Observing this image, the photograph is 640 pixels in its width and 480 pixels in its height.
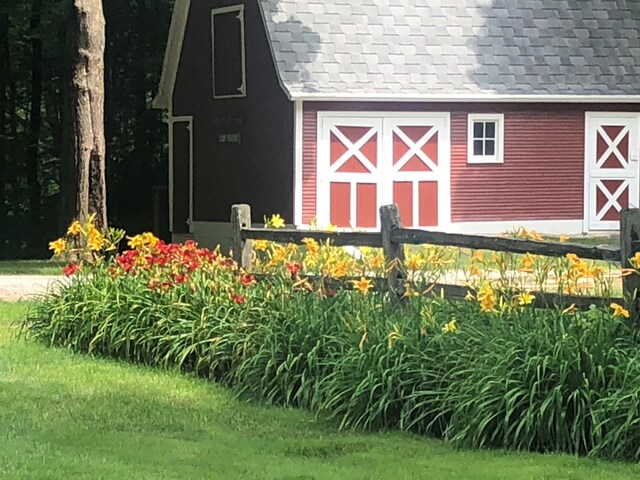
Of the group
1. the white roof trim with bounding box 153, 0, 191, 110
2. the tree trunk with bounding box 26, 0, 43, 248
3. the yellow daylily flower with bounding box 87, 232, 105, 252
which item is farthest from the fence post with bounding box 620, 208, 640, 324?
the tree trunk with bounding box 26, 0, 43, 248

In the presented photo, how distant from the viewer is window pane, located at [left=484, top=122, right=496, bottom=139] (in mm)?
23344

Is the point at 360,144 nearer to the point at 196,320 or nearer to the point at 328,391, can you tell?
the point at 196,320

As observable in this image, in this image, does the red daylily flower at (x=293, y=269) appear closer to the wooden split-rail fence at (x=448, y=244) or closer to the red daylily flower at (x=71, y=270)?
the wooden split-rail fence at (x=448, y=244)

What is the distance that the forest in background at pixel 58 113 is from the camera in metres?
31.2

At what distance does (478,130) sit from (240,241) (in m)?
13.0

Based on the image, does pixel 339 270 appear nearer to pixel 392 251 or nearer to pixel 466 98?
pixel 392 251

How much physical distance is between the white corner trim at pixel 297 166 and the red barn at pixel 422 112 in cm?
2

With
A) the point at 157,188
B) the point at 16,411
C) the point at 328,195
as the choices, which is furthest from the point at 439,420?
the point at 157,188

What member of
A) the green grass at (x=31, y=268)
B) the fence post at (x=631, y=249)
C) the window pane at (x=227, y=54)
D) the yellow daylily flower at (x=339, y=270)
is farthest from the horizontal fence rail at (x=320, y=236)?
the window pane at (x=227, y=54)

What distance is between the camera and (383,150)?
2241cm

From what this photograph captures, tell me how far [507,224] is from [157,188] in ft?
27.9

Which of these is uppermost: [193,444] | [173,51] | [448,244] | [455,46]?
[173,51]

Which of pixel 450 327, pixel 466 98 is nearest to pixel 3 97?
pixel 466 98

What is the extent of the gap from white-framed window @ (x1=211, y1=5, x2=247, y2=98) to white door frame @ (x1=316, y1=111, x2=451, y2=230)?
225 cm
